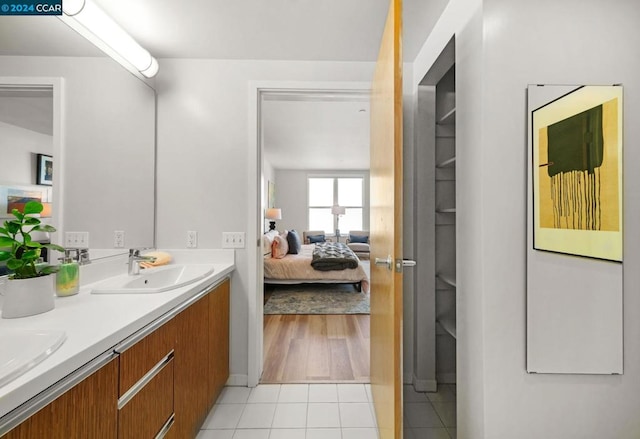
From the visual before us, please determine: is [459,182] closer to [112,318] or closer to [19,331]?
[112,318]

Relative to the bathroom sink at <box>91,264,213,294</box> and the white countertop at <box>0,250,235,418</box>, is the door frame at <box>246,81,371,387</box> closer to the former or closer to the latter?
the bathroom sink at <box>91,264,213,294</box>

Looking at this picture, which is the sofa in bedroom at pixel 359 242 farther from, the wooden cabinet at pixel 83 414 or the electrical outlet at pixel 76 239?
the wooden cabinet at pixel 83 414

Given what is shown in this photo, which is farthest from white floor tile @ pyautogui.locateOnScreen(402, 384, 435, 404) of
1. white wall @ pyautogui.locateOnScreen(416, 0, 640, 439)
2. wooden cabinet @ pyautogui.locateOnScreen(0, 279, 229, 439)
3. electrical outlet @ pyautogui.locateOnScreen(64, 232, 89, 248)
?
electrical outlet @ pyautogui.locateOnScreen(64, 232, 89, 248)

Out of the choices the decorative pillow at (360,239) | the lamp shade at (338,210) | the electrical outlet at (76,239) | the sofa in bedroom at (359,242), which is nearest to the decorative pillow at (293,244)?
the sofa in bedroom at (359,242)

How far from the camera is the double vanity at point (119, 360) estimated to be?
691 millimetres

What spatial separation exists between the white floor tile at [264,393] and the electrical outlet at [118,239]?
1.28m

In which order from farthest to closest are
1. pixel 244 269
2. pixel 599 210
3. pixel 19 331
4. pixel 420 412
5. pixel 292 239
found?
pixel 292 239 < pixel 244 269 < pixel 420 412 < pixel 599 210 < pixel 19 331

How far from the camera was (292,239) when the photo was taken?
16.8ft

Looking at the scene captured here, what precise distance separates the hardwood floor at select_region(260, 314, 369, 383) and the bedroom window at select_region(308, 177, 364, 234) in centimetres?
482

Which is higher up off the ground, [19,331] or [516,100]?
[516,100]

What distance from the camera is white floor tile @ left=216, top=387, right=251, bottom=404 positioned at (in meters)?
1.94

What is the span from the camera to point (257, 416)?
70.6 inches

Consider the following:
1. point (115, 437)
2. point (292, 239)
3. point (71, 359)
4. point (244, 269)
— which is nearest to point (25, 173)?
point (71, 359)

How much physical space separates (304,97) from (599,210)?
183 cm
